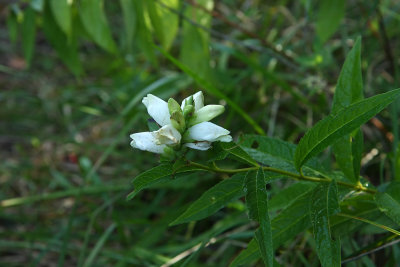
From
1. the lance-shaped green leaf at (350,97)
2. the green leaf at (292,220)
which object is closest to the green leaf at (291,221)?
the green leaf at (292,220)

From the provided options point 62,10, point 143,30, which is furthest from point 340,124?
point 62,10

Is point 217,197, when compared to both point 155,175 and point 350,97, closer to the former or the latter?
point 155,175

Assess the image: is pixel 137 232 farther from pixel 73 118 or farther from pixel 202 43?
pixel 73 118

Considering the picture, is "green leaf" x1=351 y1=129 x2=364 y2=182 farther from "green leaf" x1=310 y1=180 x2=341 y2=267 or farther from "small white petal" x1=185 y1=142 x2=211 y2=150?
"small white petal" x1=185 y1=142 x2=211 y2=150

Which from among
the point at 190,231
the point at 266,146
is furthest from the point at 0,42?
the point at 266,146

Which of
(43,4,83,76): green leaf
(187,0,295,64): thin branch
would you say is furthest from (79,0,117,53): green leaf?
(187,0,295,64): thin branch

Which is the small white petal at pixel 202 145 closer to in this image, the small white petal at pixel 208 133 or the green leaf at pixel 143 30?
the small white petal at pixel 208 133
